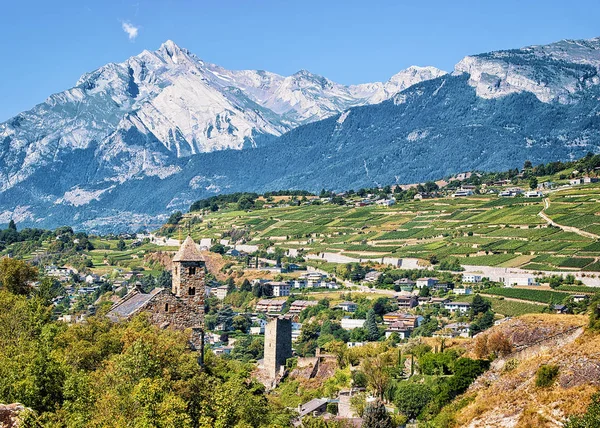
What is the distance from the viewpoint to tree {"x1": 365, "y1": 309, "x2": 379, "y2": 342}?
115931 mm

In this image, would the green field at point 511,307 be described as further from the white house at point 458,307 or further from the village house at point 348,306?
the village house at point 348,306

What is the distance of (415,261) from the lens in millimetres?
161375

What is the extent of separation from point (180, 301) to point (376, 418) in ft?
55.9

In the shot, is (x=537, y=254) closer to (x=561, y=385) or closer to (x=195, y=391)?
(x=561, y=385)

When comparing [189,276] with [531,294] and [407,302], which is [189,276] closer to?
[531,294]

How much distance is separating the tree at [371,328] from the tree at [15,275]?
61.9 meters

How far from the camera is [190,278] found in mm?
45969

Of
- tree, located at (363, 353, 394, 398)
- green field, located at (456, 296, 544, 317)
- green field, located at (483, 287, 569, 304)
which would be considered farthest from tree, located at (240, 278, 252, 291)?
tree, located at (363, 353, 394, 398)

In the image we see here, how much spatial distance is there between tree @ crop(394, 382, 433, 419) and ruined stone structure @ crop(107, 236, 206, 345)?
20.6 metres

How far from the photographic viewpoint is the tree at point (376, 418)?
56.4 m

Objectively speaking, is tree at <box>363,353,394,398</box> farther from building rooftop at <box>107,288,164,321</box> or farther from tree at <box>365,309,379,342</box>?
tree at <box>365,309,379,342</box>

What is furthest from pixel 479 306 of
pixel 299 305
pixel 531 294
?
pixel 299 305

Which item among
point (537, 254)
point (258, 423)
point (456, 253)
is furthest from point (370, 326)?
point (258, 423)

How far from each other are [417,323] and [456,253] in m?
38.8
